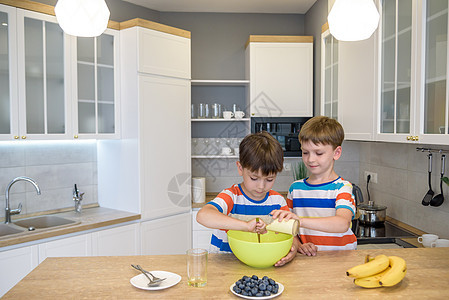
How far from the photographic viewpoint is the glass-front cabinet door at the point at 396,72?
1.96 metres

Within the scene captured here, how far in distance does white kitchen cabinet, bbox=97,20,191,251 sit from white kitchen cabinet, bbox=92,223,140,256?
10cm

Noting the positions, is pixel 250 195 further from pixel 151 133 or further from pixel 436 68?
pixel 151 133

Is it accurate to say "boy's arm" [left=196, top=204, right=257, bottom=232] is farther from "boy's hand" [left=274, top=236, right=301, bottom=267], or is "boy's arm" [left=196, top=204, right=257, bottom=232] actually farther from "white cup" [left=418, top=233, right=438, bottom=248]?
"white cup" [left=418, top=233, right=438, bottom=248]

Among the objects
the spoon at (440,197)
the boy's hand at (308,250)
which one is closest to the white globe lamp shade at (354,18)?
the boy's hand at (308,250)

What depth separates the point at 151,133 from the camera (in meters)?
3.13

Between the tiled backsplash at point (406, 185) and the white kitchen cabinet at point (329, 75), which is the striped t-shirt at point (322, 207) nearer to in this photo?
the tiled backsplash at point (406, 185)

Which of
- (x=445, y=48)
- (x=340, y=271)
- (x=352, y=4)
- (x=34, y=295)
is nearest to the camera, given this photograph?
(x=34, y=295)

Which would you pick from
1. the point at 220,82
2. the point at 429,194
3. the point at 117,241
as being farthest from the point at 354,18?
the point at 220,82

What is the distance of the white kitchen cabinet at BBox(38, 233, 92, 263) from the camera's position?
Result: 2482 millimetres

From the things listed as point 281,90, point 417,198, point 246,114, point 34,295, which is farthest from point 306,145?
point 246,114

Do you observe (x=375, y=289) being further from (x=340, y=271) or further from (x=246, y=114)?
(x=246, y=114)

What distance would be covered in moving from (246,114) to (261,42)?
0.71 m

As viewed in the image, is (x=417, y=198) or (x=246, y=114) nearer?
(x=417, y=198)

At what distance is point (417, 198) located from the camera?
2.54m
